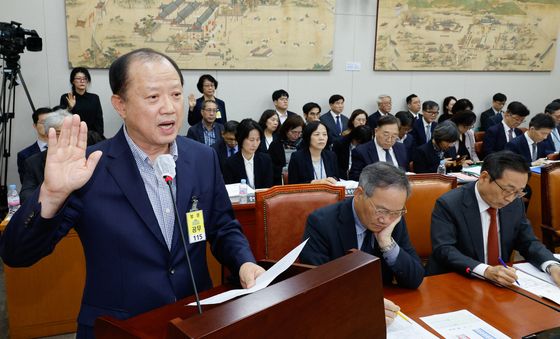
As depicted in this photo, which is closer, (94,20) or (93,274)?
(93,274)

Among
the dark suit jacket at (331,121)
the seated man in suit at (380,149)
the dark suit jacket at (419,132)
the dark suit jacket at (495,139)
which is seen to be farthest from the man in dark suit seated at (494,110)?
the seated man in suit at (380,149)

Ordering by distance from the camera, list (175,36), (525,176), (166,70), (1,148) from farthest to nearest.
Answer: (175,36) → (1,148) → (525,176) → (166,70)

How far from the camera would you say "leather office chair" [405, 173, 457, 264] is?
2.54 m

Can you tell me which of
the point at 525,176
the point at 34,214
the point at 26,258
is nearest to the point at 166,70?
the point at 34,214

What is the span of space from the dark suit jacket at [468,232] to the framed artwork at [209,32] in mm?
4617

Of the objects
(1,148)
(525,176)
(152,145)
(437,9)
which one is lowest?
(1,148)

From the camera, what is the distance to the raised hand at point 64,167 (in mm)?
1062

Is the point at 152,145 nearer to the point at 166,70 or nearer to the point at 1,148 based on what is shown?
the point at 166,70

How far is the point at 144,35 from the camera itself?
579 cm

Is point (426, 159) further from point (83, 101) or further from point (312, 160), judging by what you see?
point (83, 101)

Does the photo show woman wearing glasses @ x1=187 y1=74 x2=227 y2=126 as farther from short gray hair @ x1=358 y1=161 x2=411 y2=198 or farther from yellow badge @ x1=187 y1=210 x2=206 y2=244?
yellow badge @ x1=187 y1=210 x2=206 y2=244

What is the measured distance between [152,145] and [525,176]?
164cm

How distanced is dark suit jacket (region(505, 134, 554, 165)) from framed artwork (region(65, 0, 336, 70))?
2888 mm

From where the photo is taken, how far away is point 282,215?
2.29 m
